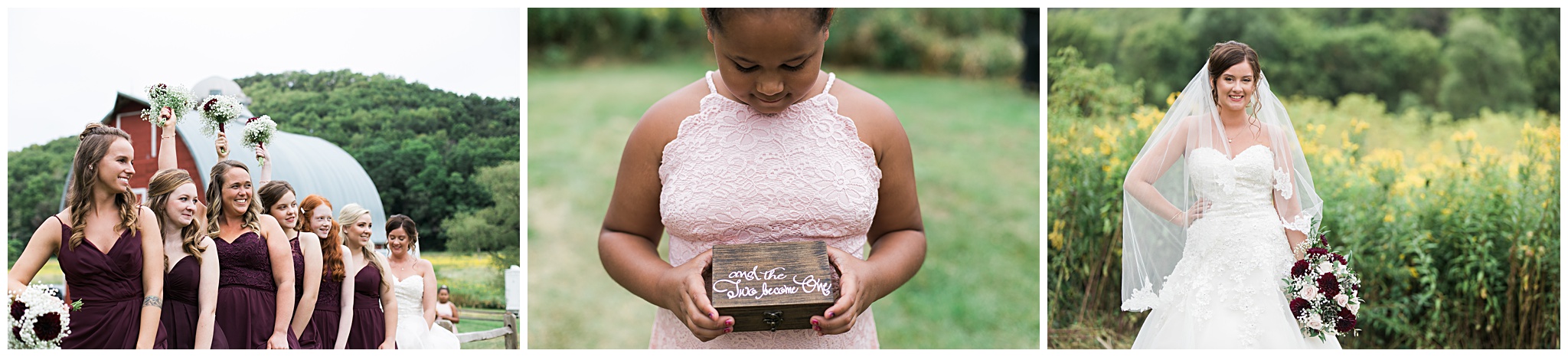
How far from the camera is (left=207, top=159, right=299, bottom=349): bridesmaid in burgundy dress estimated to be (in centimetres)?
287

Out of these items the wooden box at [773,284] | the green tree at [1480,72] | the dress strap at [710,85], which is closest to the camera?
the wooden box at [773,284]

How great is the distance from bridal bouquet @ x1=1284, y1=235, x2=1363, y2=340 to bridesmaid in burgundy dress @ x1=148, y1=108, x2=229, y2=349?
3.37 meters

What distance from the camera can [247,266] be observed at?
2.89 metres

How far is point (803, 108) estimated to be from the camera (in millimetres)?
2639

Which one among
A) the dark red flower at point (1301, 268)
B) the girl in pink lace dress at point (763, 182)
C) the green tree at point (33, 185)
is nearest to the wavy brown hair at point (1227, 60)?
the dark red flower at point (1301, 268)

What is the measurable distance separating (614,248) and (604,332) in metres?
3.78

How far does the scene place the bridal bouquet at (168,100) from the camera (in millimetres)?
2971

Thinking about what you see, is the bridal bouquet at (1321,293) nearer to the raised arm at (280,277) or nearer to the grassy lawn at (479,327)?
the grassy lawn at (479,327)

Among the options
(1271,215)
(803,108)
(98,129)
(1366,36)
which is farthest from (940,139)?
(98,129)

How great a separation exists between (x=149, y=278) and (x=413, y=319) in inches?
31.9

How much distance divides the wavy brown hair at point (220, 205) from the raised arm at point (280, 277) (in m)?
0.02

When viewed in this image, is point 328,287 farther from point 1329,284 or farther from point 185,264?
point 1329,284

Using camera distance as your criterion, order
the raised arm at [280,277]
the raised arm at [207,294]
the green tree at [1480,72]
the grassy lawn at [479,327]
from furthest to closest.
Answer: the green tree at [1480,72] < the grassy lawn at [479,327] < the raised arm at [280,277] < the raised arm at [207,294]

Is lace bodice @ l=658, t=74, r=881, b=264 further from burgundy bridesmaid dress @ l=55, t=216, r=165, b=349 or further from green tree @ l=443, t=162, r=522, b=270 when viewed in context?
burgundy bridesmaid dress @ l=55, t=216, r=165, b=349
